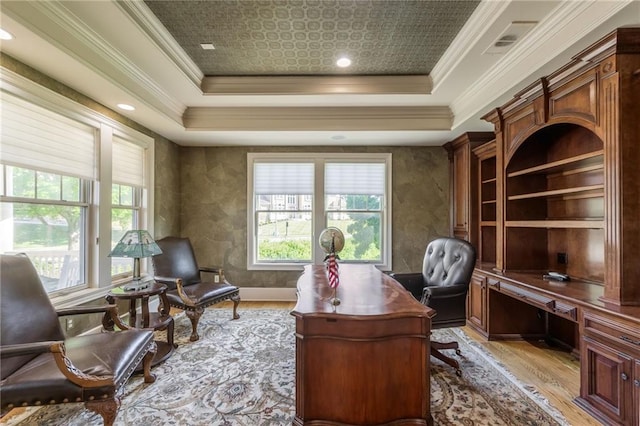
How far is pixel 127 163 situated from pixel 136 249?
1.37 m

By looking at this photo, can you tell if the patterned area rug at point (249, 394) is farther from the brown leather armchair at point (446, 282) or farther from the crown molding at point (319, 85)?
the crown molding at point (319, 85)

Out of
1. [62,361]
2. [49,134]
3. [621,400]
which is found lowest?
[621,400]

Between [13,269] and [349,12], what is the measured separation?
2857 millimetres

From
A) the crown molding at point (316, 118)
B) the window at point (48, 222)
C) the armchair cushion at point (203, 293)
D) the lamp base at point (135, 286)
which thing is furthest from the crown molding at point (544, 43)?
the window at point (48, 222)

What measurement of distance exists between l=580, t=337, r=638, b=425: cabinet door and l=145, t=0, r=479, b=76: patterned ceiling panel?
248cm

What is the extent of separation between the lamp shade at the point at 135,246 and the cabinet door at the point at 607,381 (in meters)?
3.54

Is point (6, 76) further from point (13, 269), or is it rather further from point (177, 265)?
point (177, 265)

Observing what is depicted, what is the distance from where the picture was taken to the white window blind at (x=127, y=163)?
3.38m

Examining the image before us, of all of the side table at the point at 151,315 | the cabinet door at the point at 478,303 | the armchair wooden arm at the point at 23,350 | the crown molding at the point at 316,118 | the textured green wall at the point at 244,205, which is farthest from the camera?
the textured green wall at the point at 244,205

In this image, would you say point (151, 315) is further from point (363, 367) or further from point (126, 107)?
point (363, 367)

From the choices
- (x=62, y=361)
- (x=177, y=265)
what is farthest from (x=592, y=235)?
(x=177, y=265)

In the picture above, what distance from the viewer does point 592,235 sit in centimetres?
262

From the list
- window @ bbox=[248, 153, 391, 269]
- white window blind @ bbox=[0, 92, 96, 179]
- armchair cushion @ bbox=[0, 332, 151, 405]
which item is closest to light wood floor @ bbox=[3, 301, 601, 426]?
armchair cushion @ bbox=[0, 332, 151, 405]

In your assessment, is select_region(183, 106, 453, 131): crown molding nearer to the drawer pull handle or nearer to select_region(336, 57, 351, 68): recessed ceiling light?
select_region(336, 57, 351, 68): recessed ceiling light
